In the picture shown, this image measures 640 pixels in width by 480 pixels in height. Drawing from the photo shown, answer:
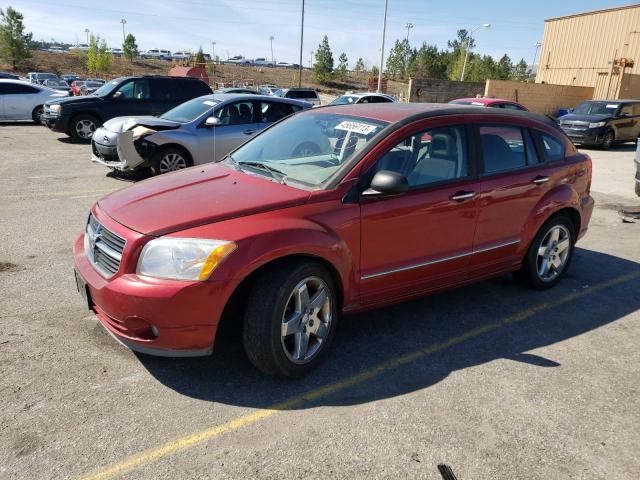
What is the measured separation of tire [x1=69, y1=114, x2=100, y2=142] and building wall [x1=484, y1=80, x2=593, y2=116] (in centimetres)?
2195

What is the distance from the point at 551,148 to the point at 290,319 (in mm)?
3212

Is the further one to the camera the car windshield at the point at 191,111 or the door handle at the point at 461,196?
the car windshield at the point at 191,111

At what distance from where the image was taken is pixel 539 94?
99.1 feet

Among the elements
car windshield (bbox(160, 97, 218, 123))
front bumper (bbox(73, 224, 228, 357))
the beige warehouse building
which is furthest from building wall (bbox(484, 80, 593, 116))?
front bumper (bbox(73, 224, 228, 357))

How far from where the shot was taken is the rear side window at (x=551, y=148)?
4.72m

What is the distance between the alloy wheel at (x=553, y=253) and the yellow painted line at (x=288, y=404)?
43cm

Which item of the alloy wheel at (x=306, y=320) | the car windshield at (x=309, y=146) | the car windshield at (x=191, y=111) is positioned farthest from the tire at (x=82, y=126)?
the alloy wheel at (x=306, y=320)

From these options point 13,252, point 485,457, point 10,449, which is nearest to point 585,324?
point 485,457

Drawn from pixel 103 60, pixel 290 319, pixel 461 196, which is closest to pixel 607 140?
pixel 461 196

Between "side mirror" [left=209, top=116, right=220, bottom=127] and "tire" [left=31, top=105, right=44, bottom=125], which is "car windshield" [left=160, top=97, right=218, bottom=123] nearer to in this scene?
"side mirror" [left=209, top=116, right=220, bottom=127]

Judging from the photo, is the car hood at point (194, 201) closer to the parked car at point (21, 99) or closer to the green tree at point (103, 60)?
the parked car at point (21, 99)

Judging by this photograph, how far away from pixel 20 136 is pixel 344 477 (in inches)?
619

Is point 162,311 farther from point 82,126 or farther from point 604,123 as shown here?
point 604,123

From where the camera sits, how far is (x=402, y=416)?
2.92m
